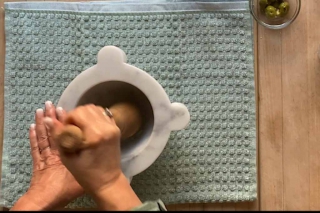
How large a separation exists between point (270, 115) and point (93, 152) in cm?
39

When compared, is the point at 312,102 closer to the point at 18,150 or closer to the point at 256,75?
the point at 256,75

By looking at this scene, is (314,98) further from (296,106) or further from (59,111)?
(59,111)

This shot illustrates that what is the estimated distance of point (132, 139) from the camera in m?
0.73

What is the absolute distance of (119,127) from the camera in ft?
2.16

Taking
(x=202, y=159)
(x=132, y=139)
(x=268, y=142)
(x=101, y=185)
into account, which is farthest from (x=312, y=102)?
(x=101, y=185)

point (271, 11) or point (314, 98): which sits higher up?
point (271, 11)

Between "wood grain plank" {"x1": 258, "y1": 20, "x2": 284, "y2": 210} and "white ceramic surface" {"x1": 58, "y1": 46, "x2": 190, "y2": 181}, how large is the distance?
202 mm

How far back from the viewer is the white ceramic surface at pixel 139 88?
0.66 m

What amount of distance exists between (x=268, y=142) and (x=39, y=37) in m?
0.46

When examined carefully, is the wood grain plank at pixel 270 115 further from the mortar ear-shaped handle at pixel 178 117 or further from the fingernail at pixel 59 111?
the fingernail at pixel 59 111

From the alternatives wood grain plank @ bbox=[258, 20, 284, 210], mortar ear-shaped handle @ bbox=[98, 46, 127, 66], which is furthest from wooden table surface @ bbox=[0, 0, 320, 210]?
mortar ear-shaped handle @ bbox=[98, 46, 127, 66]

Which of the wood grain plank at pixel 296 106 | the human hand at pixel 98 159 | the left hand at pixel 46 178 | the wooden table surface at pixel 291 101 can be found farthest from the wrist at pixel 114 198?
the wood grain plank at pixel 296 106

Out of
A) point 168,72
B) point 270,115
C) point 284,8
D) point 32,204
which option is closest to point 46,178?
point 32,204

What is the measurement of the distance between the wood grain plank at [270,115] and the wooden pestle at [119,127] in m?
0.24
